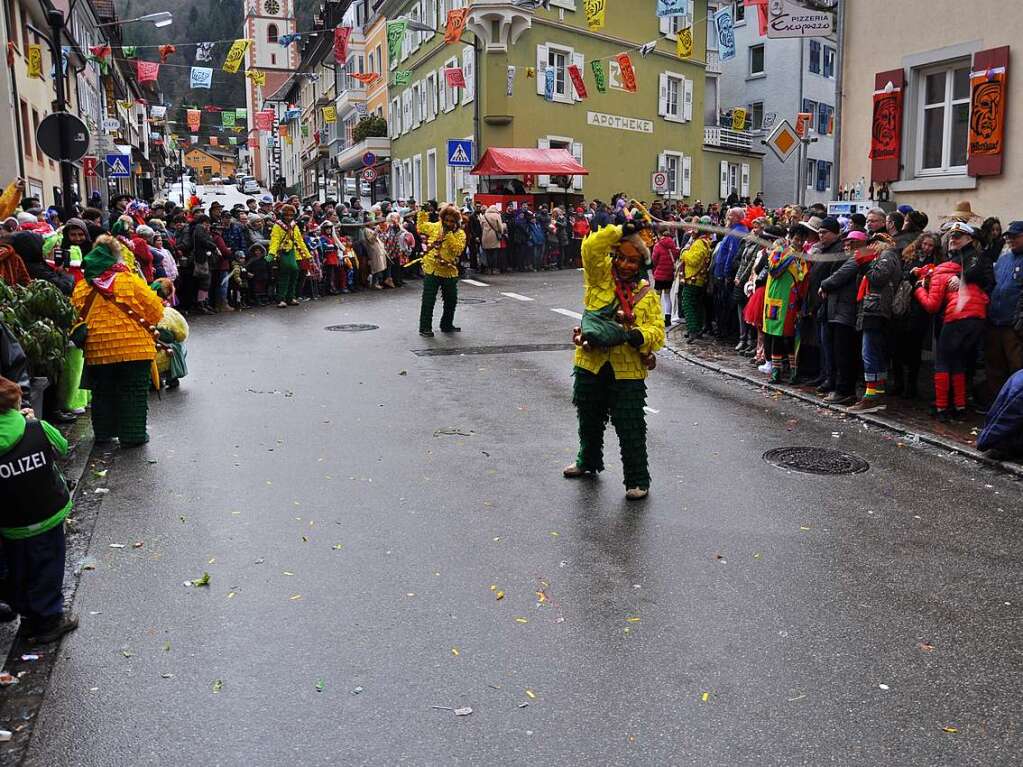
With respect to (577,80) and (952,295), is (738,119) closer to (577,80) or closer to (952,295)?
(577,80)

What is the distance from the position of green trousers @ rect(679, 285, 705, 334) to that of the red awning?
15.7 metres

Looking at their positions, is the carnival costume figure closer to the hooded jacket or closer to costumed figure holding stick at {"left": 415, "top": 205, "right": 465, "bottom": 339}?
costumed figure holding stick at {"left": 415, "top": 205, "right": 465, "bottom": 339}

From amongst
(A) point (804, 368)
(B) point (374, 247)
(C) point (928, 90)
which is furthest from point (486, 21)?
(A) point (804, 368)

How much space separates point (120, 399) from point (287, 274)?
35.1 feet

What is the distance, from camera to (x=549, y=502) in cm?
685

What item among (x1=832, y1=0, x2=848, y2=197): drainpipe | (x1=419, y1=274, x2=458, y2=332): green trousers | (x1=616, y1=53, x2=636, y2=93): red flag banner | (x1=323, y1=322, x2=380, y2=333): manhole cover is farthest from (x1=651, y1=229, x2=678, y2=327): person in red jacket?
(x1=616, y1=53, x2=636, y2=93): red flag banner

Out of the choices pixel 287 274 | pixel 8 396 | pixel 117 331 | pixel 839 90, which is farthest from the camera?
pixel 287 274

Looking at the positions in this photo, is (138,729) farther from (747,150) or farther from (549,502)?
(747,150)

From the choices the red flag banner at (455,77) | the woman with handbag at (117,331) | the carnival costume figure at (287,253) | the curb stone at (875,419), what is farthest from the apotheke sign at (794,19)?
the red flag banner at (455,77)

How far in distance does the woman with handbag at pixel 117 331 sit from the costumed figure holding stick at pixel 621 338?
361 cm

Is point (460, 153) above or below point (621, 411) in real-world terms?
above

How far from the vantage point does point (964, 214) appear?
426 inches

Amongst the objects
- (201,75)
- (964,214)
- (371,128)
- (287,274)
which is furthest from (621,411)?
(371,128)

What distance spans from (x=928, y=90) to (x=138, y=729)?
1299 centimetres
